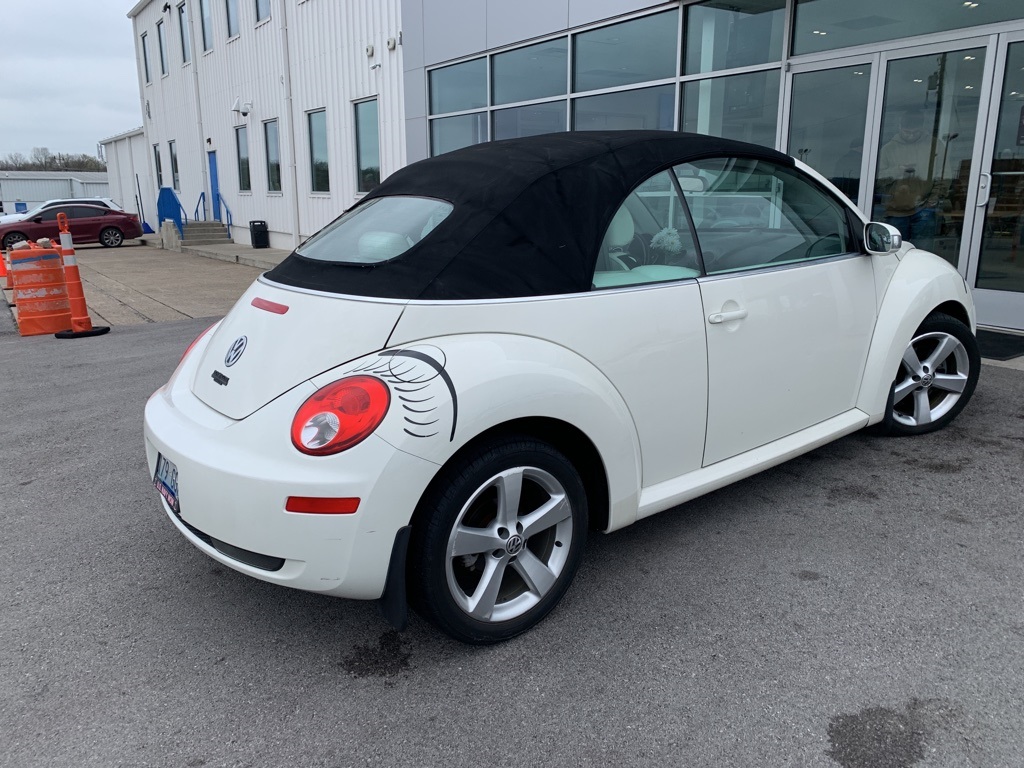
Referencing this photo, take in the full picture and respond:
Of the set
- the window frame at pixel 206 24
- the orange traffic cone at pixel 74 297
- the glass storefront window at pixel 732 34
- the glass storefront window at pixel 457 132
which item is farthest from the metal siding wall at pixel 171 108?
the glass storefront window at pixel 732 34

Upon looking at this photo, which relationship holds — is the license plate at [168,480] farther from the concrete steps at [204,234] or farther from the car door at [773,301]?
the concrete steps at [204,234]

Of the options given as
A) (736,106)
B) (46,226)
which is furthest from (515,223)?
(46,226)

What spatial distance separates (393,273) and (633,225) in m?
0.93

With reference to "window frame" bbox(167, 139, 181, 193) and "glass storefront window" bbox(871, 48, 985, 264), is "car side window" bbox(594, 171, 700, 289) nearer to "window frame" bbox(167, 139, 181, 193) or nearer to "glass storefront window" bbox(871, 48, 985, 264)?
"glass storefront window" bbox(871, 48, 985, 264)

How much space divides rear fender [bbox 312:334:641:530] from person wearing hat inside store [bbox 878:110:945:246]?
19.9 ft

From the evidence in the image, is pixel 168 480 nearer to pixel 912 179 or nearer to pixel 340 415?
pixel 340 415

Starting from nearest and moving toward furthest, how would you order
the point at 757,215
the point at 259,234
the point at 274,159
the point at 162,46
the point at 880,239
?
the point at 757,215
the point at 880,239
the point at 274,159
the point at 259,234
the point at 162,46

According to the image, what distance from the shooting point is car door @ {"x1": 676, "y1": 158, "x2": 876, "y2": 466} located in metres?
3.05

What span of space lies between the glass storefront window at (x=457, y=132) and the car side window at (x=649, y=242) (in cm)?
959

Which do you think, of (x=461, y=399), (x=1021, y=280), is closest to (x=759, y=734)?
(x=461, y=399)

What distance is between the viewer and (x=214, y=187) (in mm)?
22891

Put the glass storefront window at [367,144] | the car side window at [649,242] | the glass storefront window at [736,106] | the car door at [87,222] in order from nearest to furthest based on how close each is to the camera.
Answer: the car side window at [649,242] → the glass storefront window at [736,106] → the glass storefront window at [367,144] → the car door at [87,222]

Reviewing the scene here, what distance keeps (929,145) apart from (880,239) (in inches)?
172

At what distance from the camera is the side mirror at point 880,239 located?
3656 millimetres
